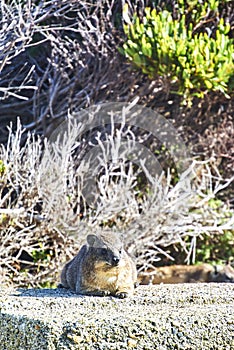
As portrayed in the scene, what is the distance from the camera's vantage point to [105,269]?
5695 mm

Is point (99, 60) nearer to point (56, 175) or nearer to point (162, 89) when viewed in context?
point (162, 89)

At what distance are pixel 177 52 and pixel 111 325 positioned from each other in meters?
5.31

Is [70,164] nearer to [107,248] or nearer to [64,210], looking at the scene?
[64,210]

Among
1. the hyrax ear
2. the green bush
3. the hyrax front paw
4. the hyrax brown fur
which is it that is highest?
the green bush

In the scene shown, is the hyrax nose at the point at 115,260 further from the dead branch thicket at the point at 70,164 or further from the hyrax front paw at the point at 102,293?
the dead branch thicket at the point at 70,164

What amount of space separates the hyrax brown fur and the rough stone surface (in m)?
0.23

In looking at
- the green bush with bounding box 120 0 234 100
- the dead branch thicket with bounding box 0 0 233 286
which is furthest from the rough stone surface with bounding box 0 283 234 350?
the green bush with bounding box 120 0 234 100

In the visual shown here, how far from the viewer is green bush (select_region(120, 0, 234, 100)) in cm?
933

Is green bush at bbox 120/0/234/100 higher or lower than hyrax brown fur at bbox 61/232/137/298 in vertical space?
higher

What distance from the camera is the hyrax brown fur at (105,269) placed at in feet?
18.6

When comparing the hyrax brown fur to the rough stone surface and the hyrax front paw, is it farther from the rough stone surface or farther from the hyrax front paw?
the rough stone surface

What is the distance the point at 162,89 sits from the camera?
34.7ft

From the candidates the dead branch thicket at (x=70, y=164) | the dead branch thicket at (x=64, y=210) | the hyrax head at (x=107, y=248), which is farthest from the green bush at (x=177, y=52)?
the hyrax head at (x=107, y=248)

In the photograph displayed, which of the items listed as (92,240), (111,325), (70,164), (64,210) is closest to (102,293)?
(92,240)
